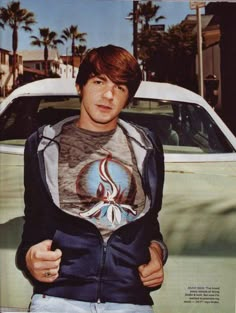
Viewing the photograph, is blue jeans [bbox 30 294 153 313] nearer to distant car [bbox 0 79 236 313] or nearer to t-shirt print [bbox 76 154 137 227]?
distant car [bbox 0 79 236 313]

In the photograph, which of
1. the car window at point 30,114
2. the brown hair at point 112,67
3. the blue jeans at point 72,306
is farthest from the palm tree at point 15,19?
the blue jeans at point 72,306

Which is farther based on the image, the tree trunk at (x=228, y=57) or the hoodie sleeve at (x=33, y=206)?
the tree trunk at (x=228, y=57)

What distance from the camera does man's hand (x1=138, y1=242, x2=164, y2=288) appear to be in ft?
10.2

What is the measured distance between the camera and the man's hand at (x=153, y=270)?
311cm

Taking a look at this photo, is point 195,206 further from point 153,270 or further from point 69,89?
point 69,89

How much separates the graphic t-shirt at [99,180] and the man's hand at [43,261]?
27 cm

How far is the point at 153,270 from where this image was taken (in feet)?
10.3

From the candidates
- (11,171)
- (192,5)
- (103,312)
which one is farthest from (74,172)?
(192,5)

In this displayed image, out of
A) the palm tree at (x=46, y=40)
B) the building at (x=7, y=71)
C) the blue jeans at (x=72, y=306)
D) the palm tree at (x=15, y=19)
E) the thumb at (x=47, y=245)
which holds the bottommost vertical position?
the blue jeans at (x=72, y=306)

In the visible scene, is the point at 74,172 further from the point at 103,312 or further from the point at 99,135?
the point at 103,312

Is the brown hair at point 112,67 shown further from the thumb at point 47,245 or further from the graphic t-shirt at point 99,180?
the thumb at point 47,245

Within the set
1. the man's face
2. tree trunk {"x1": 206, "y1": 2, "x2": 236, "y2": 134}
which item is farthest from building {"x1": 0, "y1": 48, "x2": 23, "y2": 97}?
tree trunk {"x1": 206, "y1": 2, "x2": 236, "y2": 134}

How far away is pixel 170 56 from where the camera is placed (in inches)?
125

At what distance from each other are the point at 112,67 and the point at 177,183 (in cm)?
83
